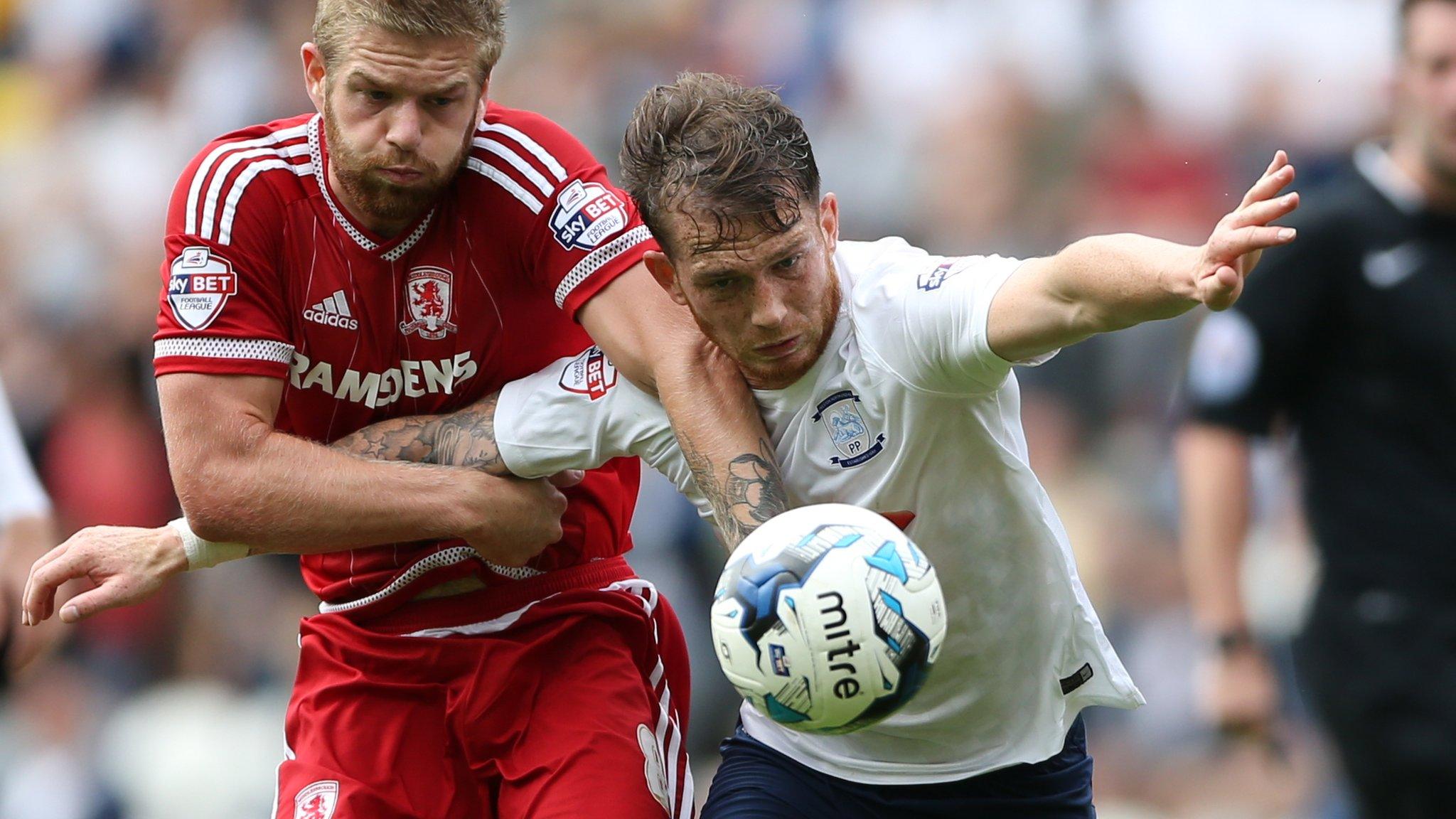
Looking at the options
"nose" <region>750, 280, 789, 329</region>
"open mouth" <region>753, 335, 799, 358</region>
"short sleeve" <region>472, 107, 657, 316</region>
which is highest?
"short sleeve" <region>472, 107, 657, 316</region>

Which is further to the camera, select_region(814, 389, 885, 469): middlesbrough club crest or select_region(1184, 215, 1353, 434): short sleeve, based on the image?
select_region(1184, 215, 1353, 434): short sleeve

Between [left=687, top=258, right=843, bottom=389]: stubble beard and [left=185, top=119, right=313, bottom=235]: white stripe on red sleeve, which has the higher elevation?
[left=185, top=119, right=313, bottom=235]: white stripe on red sleeve

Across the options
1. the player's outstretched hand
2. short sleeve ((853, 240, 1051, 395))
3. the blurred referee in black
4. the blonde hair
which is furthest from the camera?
the blurred referee in black

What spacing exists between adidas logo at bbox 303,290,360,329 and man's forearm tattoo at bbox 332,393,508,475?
0.27 metres

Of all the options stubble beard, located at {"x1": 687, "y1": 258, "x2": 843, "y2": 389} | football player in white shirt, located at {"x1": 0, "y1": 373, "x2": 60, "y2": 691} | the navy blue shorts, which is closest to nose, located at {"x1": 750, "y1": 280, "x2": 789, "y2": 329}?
stubble beard, located at {"x1": 687, "y1": 258, "x2": 843, "y2": 389}

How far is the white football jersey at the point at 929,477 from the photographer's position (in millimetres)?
3490

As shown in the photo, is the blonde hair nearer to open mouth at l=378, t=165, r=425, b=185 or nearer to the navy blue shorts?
open mouth at l=378, t=165, r=425, b=185

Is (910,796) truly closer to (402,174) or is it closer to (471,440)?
(471,440)

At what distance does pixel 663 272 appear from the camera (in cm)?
378

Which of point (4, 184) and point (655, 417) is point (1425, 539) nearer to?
point (655, 417)

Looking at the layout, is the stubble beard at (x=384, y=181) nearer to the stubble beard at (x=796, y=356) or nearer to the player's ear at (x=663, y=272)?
the player's ear at (x=663, y=272)

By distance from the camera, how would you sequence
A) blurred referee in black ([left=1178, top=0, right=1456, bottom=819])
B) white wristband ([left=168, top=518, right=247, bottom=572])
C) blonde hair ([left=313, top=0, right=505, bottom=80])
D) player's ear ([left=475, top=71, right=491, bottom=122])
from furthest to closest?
blurred referee in black ([left=1178, top=0, right=1456, bottom=819])
white wristband ([left=168, top=518, right=247, bottom=572])
player's ear ([left=475, top=71, right=491, bottom=122])
blonde hair ([left=313, top=0, right=505, bottom=80])

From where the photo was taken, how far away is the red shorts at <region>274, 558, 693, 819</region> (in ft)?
13.4

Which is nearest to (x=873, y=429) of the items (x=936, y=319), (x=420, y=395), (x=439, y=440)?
(x=936, y=319)
